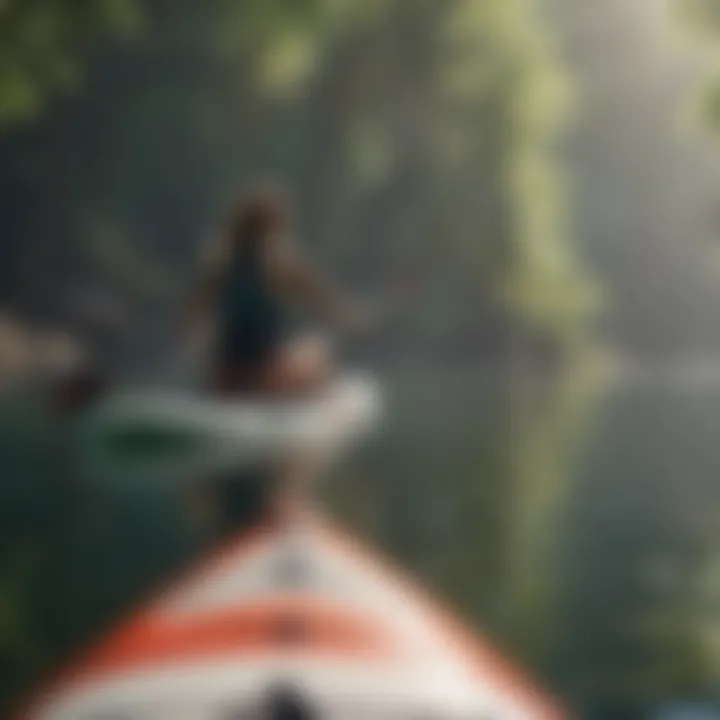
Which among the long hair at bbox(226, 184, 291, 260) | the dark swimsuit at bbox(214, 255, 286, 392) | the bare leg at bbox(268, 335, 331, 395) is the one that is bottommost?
the bare leg at bbox(268, 335, 331, 395)

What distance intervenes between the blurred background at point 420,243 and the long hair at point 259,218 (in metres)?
0.02

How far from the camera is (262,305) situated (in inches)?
53.2

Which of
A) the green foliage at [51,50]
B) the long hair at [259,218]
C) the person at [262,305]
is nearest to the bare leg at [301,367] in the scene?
the person at [262,305]

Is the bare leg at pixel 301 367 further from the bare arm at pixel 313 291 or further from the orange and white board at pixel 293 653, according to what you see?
the orange and white board at pixel 293 653

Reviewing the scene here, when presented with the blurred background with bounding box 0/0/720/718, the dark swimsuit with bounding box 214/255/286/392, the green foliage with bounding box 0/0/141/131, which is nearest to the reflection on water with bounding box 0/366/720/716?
the blurred background with bounding box 0/0/720/718

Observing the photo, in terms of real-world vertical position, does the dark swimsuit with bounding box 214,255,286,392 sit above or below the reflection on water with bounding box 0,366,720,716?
above

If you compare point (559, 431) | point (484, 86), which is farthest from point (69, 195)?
point (559, 431)

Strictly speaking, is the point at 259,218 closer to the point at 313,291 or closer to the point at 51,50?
the point at 313,291

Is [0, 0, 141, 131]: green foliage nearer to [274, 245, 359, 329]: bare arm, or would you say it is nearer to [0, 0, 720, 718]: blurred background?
[0, 0, 720, 718]: blurred background

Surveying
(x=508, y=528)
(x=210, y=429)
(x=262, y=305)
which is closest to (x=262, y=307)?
(x=262, y=305)

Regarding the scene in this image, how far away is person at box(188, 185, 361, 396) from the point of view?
1341 millimetres

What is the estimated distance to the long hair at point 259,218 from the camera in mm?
1342

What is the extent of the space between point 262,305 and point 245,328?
3 centimetres

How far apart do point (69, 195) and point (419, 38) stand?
0.41 meters
